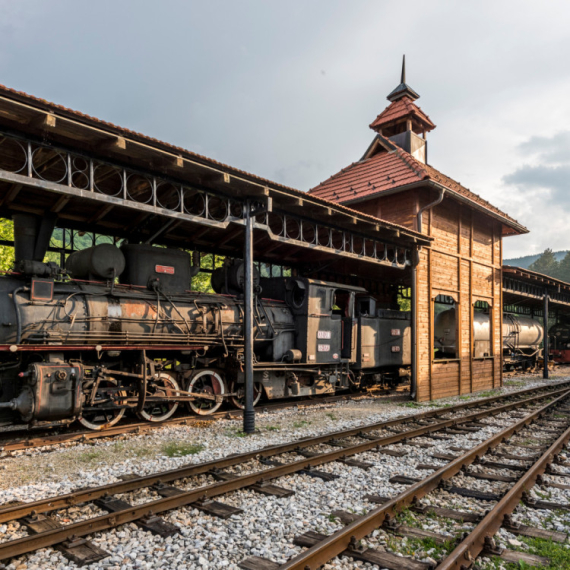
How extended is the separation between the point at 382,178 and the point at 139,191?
9115 millimetres

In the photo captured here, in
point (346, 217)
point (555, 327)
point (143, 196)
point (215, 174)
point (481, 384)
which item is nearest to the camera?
point (215, 174)

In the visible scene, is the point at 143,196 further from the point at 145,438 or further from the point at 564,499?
the point at 564,499

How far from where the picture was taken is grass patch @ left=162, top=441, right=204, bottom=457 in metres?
6.72

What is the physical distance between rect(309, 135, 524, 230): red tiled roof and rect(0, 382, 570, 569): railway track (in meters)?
8.51

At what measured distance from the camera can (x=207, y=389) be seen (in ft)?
33.0

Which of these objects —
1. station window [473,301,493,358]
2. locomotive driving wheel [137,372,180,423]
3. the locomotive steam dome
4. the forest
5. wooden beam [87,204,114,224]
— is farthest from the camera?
the forest

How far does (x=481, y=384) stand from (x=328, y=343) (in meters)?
7.38

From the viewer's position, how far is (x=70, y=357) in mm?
8086

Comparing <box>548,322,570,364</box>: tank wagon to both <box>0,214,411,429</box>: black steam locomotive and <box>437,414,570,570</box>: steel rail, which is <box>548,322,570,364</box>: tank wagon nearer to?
<box>0,214,411,429</box>: black steam locomotive

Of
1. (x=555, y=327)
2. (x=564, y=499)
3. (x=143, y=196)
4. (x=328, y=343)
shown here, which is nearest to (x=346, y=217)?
(x=328, y=343)

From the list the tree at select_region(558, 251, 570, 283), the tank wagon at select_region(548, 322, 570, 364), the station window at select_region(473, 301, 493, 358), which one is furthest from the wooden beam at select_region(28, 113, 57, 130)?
the tree at select_region(558, 251, 570, 283)

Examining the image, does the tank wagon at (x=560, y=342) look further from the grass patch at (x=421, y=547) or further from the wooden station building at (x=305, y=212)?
the grass patch at (x=421, y=547)

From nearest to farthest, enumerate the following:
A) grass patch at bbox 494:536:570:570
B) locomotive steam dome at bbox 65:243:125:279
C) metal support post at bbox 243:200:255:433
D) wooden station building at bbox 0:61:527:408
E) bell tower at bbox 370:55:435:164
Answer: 1. grass patch at bbox 494:536:570:570
2. wooden station building at bbox 0:61:527:408
3. metal support post at bbox 243:200:255:433
4. locomotive steam dome at bbox 65:243:125:279
5. bell tower at bbox 370:55:435:164

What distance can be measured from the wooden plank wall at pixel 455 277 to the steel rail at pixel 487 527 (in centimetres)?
758
